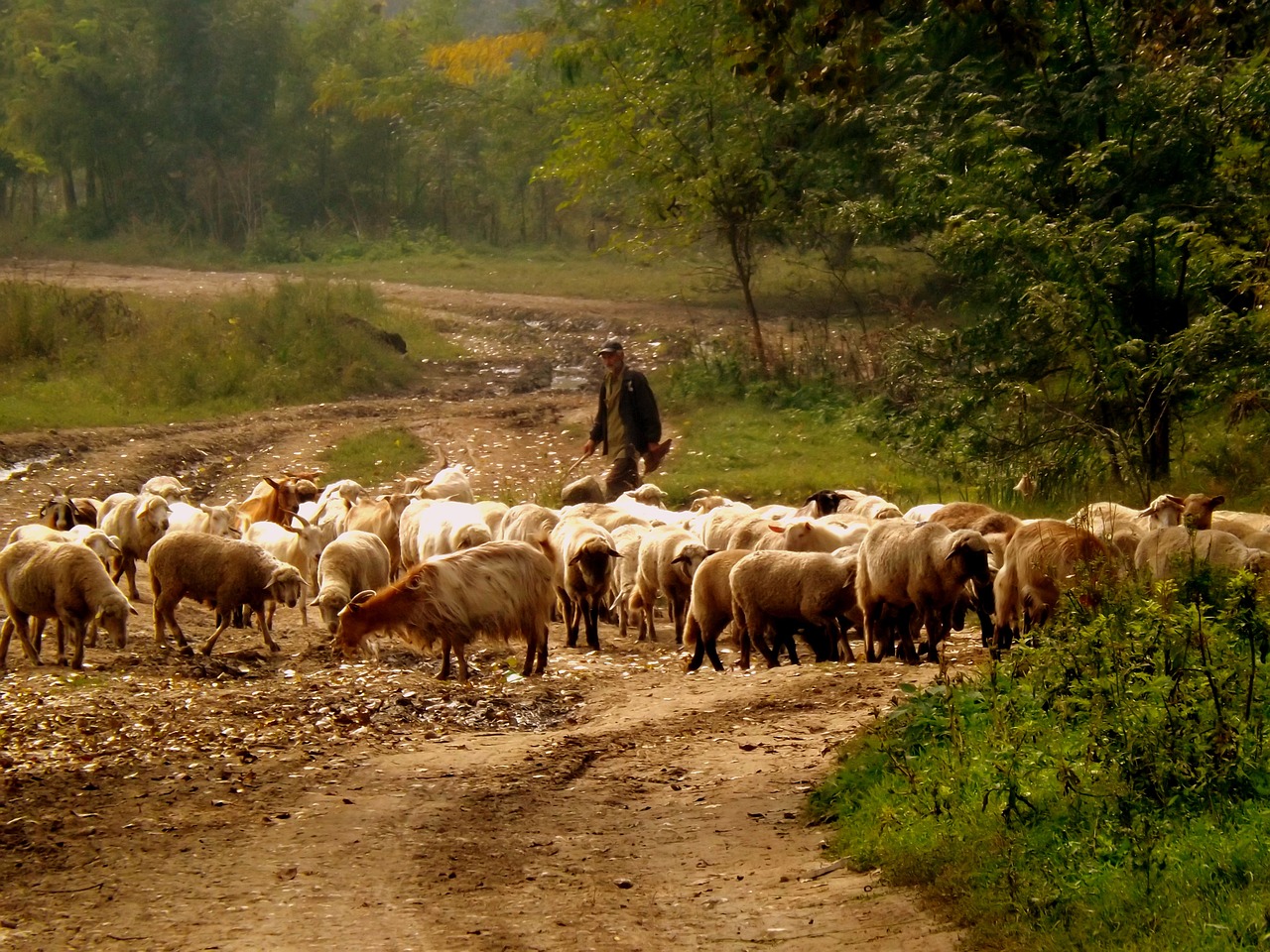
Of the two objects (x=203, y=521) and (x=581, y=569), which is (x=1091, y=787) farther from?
(x=203, y=521)

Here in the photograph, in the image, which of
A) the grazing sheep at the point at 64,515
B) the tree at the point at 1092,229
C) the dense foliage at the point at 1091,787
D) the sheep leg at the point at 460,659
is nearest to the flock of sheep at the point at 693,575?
the sheep leg at the point at 460,659

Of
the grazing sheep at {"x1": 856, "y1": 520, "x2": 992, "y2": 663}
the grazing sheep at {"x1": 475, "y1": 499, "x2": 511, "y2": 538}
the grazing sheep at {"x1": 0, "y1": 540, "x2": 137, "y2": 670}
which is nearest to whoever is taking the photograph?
the grazing sheep at {"x1": 856, "y1": 520, "x2": 992, "y2": 663}

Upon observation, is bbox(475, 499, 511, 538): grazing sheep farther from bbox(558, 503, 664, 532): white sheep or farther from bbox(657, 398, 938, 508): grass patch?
bbox(657, 398, 938, 508): grass patch

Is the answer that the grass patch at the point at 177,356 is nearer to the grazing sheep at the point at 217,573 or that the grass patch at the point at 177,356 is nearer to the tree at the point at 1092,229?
the grazing sheep at the point at 217,573

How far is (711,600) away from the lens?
10266 millimetres

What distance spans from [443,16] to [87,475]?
132 feet

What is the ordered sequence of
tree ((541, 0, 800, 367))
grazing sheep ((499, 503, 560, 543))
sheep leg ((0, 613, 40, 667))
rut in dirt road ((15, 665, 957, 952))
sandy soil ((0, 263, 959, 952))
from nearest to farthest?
rut in dirt road ((15, 665, 957, 952)) → sandy soil ((0, 263, 959, 952)) → sheep leg ((0, 613, 40, 667)) → grazing sheep ((499, 503, 560, 543)) → tree ((541, 0, 800, 367))

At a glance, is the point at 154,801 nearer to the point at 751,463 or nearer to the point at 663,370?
the point at 751,463

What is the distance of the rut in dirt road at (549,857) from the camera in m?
5.21

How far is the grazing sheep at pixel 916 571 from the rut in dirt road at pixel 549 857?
1.30 meters

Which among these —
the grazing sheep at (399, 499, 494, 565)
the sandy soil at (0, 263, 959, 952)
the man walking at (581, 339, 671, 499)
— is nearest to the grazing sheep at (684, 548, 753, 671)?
the sandy soil at (0, 263, 959, 952)

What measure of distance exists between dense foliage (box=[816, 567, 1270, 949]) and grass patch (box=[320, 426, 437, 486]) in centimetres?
1336

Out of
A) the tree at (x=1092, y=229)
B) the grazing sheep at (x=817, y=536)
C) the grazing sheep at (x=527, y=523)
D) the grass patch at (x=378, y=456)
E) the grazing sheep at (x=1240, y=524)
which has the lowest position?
the grass patch at (x=378, y=456)

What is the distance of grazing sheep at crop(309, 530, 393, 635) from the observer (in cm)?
1105
